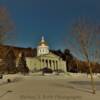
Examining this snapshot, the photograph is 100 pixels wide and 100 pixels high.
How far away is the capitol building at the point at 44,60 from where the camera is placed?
157000 millimetres

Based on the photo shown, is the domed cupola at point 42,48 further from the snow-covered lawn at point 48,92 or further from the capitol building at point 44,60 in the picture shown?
the snow-covered lawn at point 48,92

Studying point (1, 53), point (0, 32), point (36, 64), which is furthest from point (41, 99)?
point (36, 64)

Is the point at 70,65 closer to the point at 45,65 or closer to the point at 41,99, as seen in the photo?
the point at 45,65

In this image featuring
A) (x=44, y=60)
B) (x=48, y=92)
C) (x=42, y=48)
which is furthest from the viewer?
(x=42, y=48)

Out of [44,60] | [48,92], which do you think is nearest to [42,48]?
[44,60]

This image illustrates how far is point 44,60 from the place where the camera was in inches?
6324

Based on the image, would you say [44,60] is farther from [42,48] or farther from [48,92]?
[48,92]

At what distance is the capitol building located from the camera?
515ft

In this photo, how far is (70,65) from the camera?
160 metres

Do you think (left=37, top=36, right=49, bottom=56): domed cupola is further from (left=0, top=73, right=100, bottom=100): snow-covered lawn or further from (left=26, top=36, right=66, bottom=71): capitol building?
(left=0, top=73, right=100, bottom=100): snow-covered lawn

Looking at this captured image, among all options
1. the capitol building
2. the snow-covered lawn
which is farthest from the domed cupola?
the snow-covered lawn

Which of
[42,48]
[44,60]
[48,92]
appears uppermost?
[42,48]

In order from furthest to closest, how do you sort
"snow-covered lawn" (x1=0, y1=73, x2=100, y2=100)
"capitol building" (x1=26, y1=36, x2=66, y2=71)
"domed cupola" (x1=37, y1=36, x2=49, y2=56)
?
1. "domed cupola" (x1=37, y1=36, x2=49, y2=56)
2. "capitol building" (x1=26, y1=36, x2=66, y2=71)
3. "snow-covered lawn" (x1=0, y1=73, x2=100, y2=100)

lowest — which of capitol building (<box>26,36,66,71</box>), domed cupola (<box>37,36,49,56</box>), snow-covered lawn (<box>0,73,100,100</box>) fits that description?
snow-covered lawn (<box>0,73,100,100</box>)
